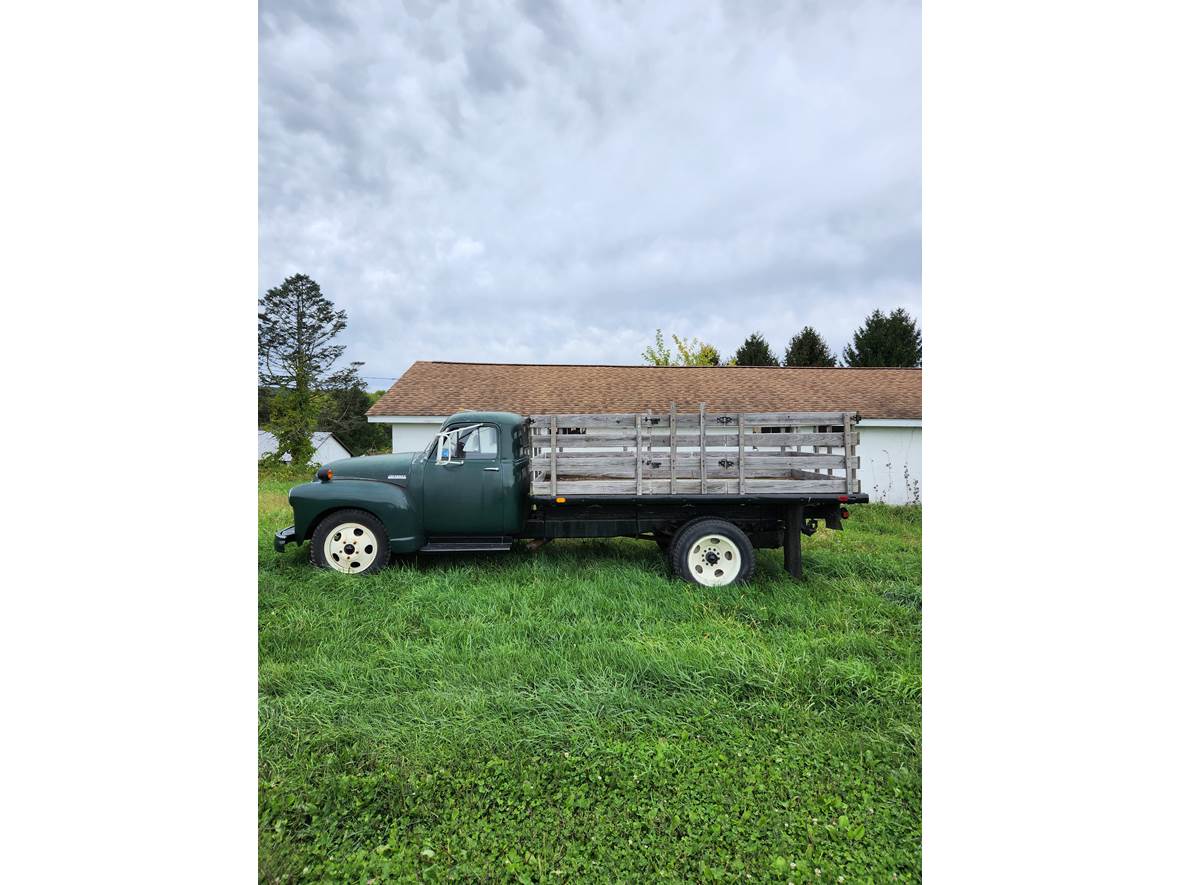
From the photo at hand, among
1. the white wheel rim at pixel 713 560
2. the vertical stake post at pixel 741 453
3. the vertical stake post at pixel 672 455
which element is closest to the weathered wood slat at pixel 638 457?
the vertical stake post at pixel 672 455

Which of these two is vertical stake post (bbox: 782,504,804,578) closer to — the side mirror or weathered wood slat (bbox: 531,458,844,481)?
weathered wood slat (bbox: 531,458,844,481)

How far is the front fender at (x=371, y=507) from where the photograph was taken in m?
4.69

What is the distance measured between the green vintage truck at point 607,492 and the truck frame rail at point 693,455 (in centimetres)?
1

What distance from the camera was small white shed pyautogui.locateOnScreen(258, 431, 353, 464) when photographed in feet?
65.8

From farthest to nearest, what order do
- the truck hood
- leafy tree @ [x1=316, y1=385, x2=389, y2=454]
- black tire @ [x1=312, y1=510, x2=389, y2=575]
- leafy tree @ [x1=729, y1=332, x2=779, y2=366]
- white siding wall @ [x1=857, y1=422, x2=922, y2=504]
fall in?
leafy tree @ [x1=729, y1=332, x2=779, y2=366] → leafy tree @ [x1=316, y1=385, x2=389, y2=454] → white siding wall @ [x1=857, y1=422, x2=922, y2=504] → the truck hood → black tire @ [x1=312, y1=510, x2=389, y2=575]

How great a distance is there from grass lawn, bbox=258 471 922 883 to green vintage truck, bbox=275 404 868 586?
0.49 metres

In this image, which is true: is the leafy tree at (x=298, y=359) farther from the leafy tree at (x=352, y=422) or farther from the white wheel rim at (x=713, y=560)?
the white wheel rim at (x=713, y=560)

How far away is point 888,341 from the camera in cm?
2350

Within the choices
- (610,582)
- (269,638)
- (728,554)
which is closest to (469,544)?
(610,582)

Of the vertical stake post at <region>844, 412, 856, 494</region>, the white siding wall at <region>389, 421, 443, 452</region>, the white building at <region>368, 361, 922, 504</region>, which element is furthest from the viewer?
the white building at <region>368, 361, 922, 504</region>

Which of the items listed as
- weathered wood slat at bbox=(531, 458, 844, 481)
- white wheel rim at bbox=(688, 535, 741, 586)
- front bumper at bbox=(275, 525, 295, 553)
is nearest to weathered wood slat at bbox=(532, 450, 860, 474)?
weathered wood slat at bbox=(531, 458, 844, 481)

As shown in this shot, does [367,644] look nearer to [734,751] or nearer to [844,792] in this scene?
[734,751]

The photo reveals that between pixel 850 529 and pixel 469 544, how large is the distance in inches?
239

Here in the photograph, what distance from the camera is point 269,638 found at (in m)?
3.36
